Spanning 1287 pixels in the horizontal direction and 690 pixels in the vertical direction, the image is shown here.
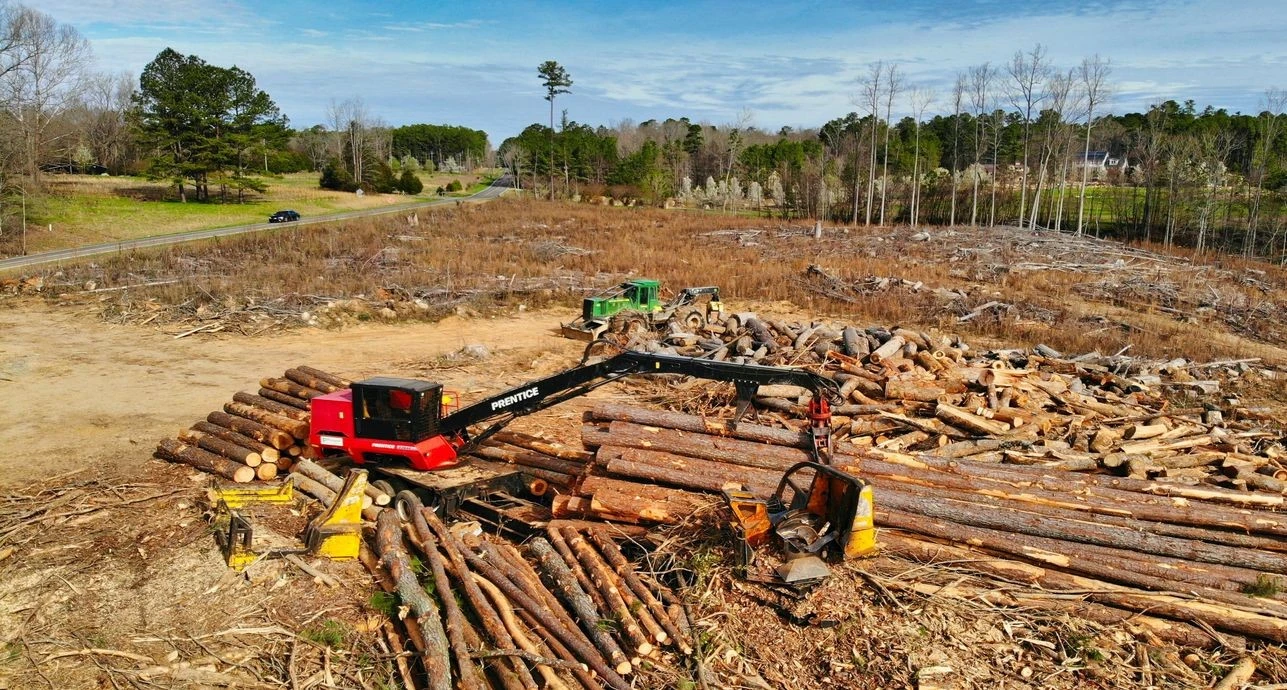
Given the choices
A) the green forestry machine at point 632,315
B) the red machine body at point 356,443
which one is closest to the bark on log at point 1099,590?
the red machine body at point 356,443

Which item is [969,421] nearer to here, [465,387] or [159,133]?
[465,387]

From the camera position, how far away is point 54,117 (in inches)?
1891

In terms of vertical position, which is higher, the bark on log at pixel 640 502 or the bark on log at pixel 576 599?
the bark on log at pixel 640 502

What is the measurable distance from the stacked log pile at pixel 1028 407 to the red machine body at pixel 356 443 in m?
5.04

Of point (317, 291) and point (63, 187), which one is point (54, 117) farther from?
point (317, 291)

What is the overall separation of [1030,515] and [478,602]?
5305 millimetres

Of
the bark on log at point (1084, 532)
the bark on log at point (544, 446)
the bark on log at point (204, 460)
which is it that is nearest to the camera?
the bark on log at point (1084, 532)

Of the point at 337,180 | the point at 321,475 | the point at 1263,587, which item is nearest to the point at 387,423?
the point at 321,475

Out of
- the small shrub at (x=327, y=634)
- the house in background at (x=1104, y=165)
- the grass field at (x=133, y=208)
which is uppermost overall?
the house in background at (x=1104, y=165)

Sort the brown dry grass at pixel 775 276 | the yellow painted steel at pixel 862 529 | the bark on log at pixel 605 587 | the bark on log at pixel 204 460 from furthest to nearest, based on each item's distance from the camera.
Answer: the brown dry grass at pixel 775 276
the bark on log at pixel 204 460
the yellow painted steel at pixel 862 529
the bark on log at pixel 605 587

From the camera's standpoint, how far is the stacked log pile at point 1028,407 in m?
9.84

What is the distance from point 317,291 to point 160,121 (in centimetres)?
3527

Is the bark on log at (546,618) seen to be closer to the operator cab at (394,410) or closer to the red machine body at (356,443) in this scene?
the red machine body at (356,443)

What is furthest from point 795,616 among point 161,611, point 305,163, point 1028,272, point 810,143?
point 305,163
